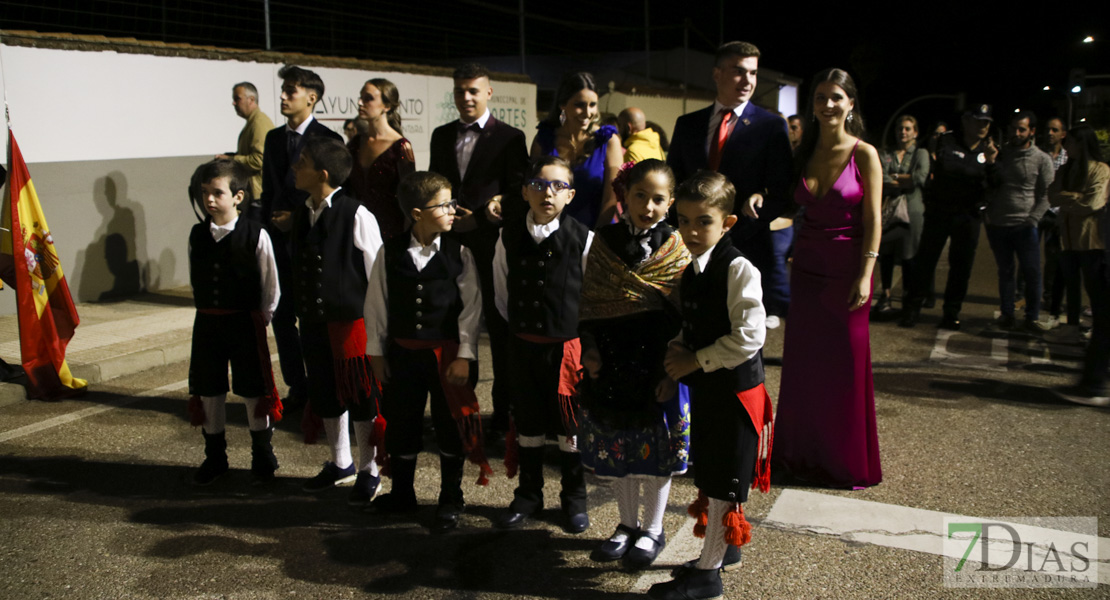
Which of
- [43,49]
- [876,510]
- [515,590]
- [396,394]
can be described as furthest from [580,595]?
[43,49]

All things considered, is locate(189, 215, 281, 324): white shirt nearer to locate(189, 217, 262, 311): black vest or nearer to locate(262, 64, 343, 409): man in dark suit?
locate(189, 217, 262, 311): black vest

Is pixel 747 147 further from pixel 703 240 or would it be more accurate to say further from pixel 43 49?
pixel 43 49

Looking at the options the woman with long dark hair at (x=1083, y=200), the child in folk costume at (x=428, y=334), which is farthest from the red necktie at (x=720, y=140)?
the woman with long dark hair at (x=1083, y=200)

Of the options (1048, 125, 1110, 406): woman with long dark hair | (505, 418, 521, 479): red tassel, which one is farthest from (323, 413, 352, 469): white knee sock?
(1048, 125, 1110, 406): woman with long dark hair

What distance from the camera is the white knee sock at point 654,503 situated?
11.4 feet

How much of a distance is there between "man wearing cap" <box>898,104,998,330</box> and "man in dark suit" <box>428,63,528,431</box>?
4.76 m

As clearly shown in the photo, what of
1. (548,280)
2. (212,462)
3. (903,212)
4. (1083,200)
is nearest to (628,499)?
(548,280)

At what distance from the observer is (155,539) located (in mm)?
3711

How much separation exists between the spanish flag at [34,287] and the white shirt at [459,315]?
3.03m

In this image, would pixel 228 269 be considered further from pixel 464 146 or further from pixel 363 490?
pixel 464 146

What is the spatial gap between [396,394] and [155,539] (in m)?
1.14

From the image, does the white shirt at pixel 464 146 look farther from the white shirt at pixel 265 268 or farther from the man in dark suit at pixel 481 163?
the white shirt at pixel 265 268

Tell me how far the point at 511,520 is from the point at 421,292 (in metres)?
1.04

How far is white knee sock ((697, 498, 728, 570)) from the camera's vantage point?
3158mm
